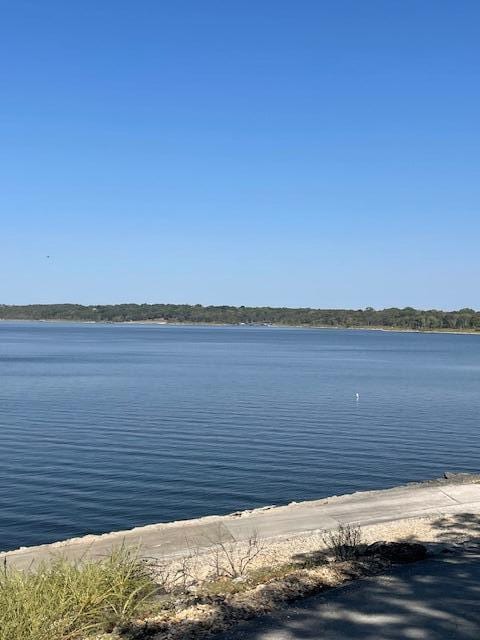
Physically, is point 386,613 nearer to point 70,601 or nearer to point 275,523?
point 70,601

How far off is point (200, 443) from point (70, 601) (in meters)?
23.3

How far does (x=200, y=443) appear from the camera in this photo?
98.1 ft

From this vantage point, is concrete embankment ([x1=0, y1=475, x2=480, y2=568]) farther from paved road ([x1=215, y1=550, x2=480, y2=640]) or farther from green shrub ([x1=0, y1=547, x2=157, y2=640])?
paved road ([x1=215, y1=550, x2=480, y2=640])

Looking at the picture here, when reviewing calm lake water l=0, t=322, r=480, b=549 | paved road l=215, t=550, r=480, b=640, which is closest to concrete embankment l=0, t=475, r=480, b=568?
calm lake water l=0, t=322, r=480, b=549

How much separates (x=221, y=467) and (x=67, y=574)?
1794 cm

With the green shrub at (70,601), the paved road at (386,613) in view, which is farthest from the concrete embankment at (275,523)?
the paved road at (386,613)

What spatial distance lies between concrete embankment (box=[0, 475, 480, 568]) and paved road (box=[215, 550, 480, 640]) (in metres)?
5.31

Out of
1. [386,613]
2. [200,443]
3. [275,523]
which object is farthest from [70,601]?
[200,443]

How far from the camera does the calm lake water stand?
20203 millimetres

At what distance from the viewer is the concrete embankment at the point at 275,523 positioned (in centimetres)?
1319

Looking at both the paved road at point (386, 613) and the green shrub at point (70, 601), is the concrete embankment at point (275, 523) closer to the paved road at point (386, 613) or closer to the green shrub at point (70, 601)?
the green shrub at point (70, 601)

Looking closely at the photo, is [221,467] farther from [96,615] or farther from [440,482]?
[96,615]

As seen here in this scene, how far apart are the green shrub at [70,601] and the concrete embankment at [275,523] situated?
474 cm

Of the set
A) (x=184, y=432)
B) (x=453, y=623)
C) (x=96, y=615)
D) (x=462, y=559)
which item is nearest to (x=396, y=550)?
(x=462, y=559)
